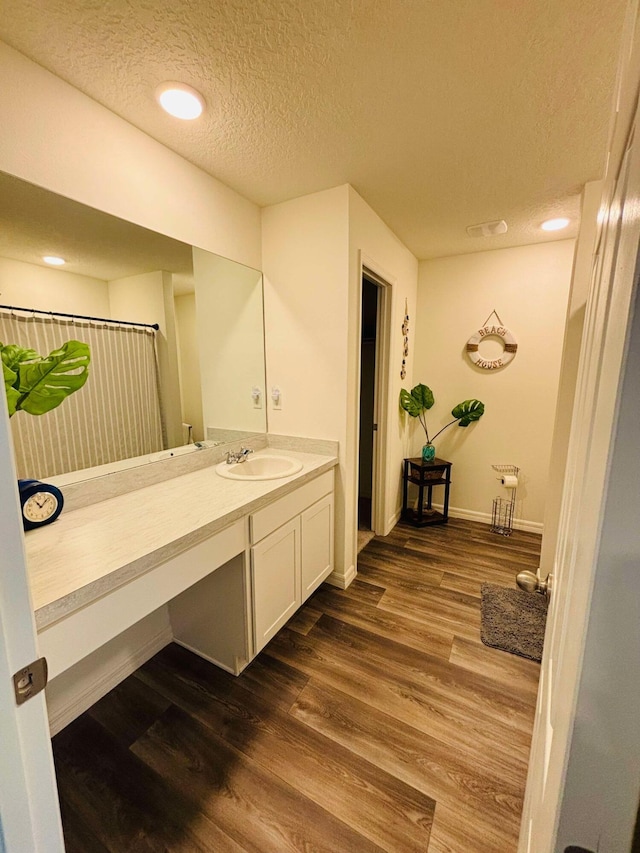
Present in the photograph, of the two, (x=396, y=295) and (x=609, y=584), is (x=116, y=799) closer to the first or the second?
(x=609, y=584)

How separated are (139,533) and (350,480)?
4.60 feet

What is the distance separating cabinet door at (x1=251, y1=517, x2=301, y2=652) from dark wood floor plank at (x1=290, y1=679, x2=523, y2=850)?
34cm

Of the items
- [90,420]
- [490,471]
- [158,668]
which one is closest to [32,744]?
[90,420]

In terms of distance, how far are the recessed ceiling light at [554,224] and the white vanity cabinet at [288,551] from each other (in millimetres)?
2407

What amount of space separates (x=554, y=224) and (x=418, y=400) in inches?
65.7

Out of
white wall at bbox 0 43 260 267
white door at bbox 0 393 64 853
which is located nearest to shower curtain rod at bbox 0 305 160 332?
white wall at bbox 0 43 260 267

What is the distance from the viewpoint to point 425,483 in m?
3.13

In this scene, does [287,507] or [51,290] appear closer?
[51,290]

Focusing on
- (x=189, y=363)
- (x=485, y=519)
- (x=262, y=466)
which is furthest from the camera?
(x=485, y=519)

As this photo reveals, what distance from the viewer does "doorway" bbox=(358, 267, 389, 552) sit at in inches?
111

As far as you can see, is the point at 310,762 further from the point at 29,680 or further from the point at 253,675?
the point at 29,680

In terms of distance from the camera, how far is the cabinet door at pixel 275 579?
160cm

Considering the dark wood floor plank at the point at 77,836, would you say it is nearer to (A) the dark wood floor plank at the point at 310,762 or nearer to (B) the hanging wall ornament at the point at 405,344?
(A) the dark wood floor plank at the point at 310,762

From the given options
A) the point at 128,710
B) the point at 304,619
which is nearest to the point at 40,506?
the point at 128,710
